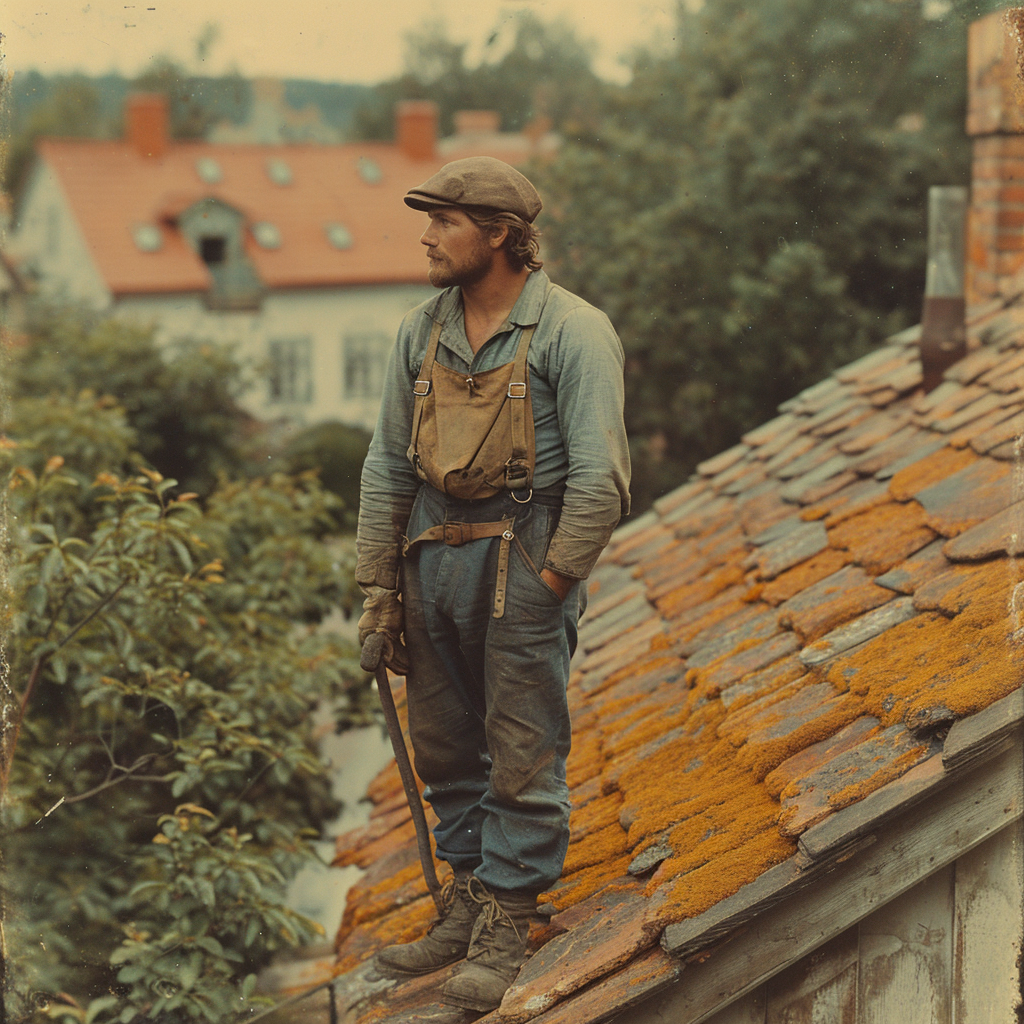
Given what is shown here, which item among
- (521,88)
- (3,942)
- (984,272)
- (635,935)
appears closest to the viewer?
(635,935)

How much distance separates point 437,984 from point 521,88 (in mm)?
44211

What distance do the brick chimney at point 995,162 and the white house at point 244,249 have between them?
1738cm

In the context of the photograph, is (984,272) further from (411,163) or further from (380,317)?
(411,163)

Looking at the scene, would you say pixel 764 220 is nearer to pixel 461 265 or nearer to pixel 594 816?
pixel 594 816

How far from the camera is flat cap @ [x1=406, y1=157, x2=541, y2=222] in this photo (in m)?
2.59

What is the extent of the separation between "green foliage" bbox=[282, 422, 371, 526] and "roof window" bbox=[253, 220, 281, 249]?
7082mm

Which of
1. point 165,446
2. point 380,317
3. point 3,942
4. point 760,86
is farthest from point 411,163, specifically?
point 3,942

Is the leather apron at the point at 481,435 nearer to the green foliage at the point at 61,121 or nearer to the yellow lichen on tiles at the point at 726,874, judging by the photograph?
the yellow lichen on tiles at the point at 726,874

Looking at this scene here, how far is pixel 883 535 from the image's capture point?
381 centimetres

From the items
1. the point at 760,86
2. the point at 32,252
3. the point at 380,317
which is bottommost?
the point at 380,317

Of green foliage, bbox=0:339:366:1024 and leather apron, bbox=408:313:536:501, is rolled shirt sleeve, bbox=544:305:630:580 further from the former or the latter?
green foliage, bbox=0:339:366:1024

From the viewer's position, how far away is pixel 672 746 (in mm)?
3336

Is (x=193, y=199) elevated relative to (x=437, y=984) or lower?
elevated

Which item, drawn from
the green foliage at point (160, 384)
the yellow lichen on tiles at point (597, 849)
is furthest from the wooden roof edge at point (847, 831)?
the green foliage at point (160, 384)
